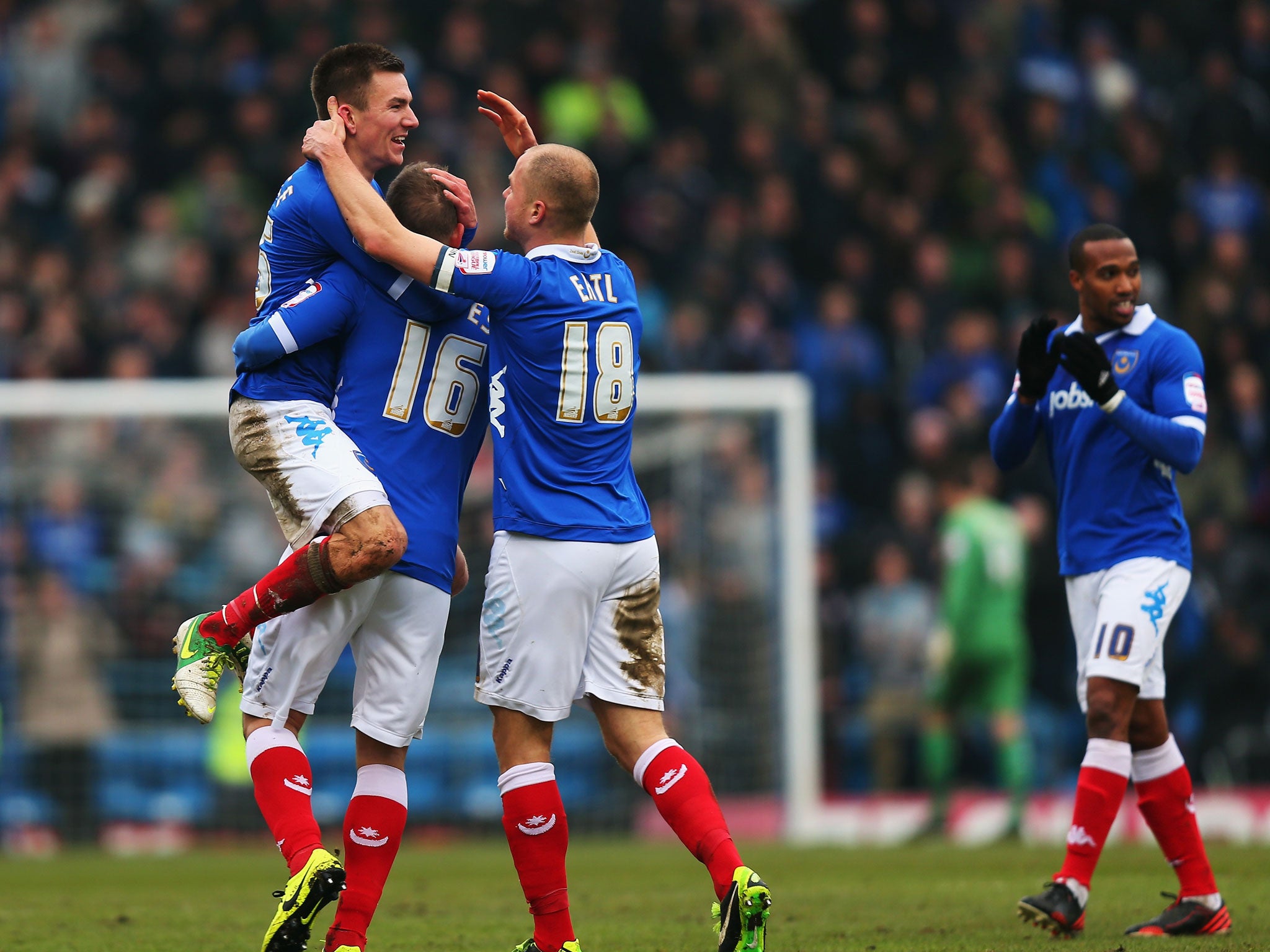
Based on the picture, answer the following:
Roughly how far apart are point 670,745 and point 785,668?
6.79 m

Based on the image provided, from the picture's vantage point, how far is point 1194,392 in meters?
6.14

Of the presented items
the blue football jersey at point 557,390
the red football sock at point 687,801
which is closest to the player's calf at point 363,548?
the blue football jersey at point 557,390

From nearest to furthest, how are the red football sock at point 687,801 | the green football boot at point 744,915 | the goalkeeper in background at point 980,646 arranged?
1. the green football boot at point 744,915
2. the red football sock at point 687,801
3. the goalkeeper in background at point 980,646

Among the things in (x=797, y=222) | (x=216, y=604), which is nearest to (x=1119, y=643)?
(x=216, y=604)

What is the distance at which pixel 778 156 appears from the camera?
1588 centimetres

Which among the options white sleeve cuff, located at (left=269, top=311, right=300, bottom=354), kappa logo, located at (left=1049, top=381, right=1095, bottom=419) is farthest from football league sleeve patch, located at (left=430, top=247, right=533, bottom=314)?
kappa logo, located at (left=1049, top=381, right=1095, bottom=419)

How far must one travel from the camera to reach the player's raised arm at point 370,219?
5012mm

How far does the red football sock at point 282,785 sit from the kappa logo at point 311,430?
85 centimetres

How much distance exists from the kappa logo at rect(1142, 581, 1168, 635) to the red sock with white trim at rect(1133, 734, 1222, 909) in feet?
1.63

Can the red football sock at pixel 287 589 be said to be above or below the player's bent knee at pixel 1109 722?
above

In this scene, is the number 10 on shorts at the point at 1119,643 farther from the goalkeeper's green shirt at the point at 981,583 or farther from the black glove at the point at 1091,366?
the goalkeeper's green shirt at the point at 981,583

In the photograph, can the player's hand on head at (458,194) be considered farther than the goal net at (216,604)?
No

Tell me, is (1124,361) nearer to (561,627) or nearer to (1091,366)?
(1091,366)

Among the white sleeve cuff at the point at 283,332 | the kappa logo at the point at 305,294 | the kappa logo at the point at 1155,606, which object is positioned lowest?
the kappa logo at the point at 1155,606
